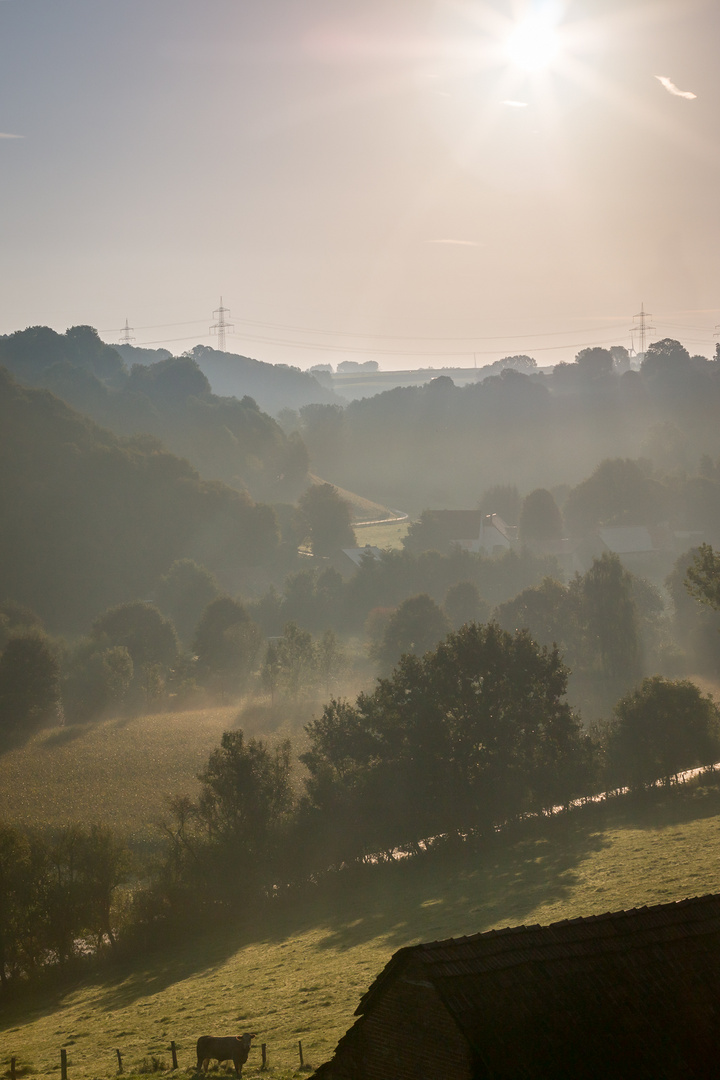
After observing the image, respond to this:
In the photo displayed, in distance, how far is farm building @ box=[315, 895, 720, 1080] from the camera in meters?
10.8

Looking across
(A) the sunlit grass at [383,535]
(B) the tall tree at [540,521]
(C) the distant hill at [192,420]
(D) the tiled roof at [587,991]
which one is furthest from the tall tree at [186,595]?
(D) the tiled roof at [587,991]

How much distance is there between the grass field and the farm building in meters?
7.46

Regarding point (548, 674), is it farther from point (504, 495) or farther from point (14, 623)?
point (504, 495)

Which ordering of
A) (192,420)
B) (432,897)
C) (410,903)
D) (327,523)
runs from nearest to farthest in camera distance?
(410,903), (432,897), (327,523), (192,420)

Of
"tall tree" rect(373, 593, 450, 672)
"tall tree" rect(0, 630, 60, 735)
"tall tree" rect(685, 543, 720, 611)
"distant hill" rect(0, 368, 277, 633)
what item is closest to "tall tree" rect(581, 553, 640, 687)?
"tall tree" rect(373, 593, 450, 672)

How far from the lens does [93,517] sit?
11712cm

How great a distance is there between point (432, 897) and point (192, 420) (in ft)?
454

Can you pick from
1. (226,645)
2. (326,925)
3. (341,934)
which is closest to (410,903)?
(326,925)

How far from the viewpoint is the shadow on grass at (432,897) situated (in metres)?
29.7

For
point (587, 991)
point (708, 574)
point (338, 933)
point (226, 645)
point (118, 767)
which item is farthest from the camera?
point (226, 645)

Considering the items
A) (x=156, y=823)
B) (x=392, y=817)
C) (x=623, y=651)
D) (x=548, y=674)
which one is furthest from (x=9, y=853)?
(x=623, y=651)

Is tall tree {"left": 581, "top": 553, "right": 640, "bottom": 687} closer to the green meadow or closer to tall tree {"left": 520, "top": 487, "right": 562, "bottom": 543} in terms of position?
Result: the green meadow

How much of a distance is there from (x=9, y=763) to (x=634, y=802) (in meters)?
43.0

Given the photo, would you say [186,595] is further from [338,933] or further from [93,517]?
[338,933]
